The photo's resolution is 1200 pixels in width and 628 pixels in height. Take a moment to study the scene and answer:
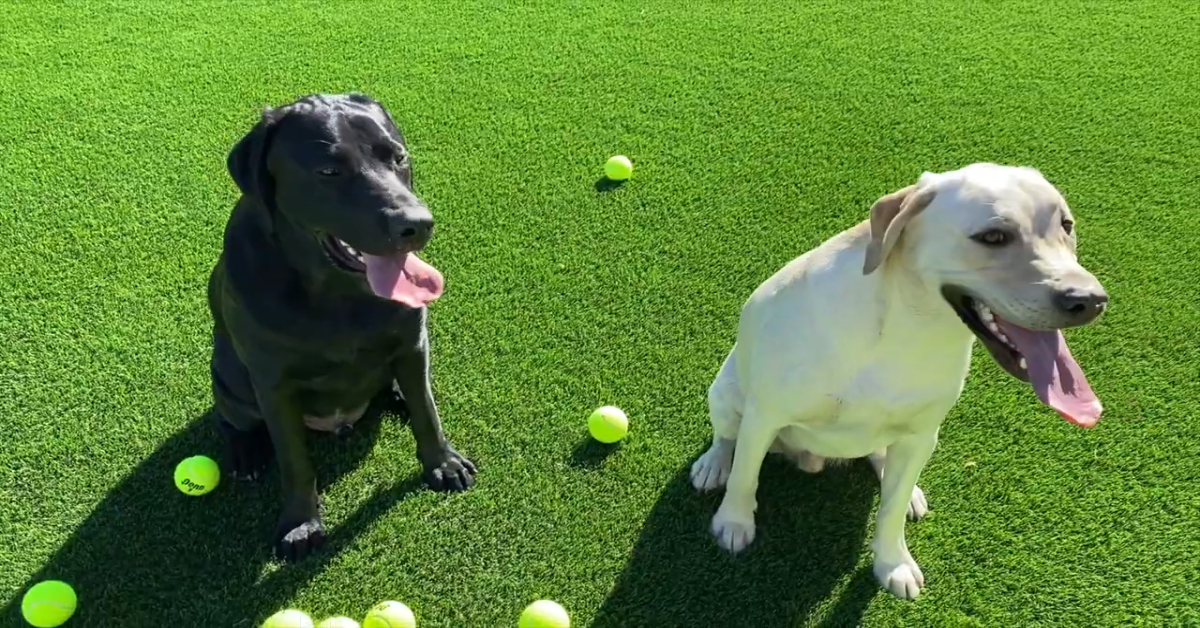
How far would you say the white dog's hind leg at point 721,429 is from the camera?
2967 millimetres

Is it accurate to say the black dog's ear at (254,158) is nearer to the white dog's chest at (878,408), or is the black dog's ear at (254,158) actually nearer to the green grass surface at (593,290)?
the green grass surface at (593,290)

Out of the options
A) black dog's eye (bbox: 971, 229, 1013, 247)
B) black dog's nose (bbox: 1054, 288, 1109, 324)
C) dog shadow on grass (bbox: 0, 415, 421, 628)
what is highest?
black dog's eye (bbox: 971, 229, 1013, 247)

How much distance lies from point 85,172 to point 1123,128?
19.3ft

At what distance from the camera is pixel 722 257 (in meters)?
4.25

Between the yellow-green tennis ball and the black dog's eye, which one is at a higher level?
the black dog's eye

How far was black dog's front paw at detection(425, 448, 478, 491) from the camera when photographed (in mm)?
3238

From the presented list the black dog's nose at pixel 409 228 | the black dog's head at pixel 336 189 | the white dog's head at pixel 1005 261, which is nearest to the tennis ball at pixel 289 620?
the black dog's head at pixel 336 189

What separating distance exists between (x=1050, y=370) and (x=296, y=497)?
7.85 feet

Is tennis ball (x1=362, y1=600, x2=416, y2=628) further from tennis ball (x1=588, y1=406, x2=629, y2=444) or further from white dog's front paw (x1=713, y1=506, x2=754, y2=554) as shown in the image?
white dog's front paw (x1=713, y1=506, x2=754, y2=554)

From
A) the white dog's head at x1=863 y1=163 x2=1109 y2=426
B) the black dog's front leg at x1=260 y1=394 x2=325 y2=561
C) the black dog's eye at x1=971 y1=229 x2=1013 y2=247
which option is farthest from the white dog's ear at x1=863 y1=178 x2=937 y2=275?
the black dog's front leg at x1=260 y1=394 x2=325 y2=561

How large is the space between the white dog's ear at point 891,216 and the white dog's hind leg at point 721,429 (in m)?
0.88

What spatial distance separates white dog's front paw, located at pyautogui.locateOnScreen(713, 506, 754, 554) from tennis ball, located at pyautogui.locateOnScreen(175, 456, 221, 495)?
186 cm

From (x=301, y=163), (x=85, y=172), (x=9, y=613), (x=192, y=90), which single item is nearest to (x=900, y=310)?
(x=301, y=163)

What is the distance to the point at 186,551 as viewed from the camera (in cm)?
305
